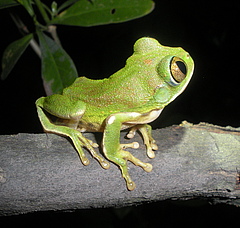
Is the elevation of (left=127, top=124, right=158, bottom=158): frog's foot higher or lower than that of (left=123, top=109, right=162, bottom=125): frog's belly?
lower

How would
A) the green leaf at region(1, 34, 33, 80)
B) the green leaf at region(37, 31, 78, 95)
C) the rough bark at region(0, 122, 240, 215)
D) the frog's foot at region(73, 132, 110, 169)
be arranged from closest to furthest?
the rough bark at region(0, 122, 240, 215) → the frog's foot at region(73, 132, 110, 169) → the green leaf at region(37, 31, 78, 95) → the green leaf at region(1, 34, 33, 80)

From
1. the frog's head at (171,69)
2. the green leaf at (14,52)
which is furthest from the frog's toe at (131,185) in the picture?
the green leaf at (14,52)

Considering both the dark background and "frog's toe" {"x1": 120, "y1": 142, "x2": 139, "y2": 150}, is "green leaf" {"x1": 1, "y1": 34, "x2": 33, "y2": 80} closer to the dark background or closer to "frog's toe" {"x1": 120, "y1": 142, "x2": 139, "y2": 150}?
the dark background

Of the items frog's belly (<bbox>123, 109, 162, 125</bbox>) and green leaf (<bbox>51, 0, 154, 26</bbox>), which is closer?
frog's belly (<bbox>123, 109, 162, 125</bbox>)

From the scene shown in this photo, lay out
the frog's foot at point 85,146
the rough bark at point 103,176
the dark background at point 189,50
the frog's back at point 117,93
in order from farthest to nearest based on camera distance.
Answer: the dark background at point 189,50 → the frog's back at point 117,93 → the frog's foot at point 85,146 → the rough bark at point 103,176

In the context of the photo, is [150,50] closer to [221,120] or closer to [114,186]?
[114,186]

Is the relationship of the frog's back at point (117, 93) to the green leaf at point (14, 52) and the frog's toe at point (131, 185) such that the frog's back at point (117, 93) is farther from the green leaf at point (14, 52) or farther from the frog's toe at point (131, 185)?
the green leaf at point (14, 52)

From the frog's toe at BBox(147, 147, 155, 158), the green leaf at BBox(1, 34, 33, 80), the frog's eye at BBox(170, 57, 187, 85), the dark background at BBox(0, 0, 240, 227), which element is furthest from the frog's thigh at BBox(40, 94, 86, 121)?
the dark background at BBox(0, 0, 240, 227)
